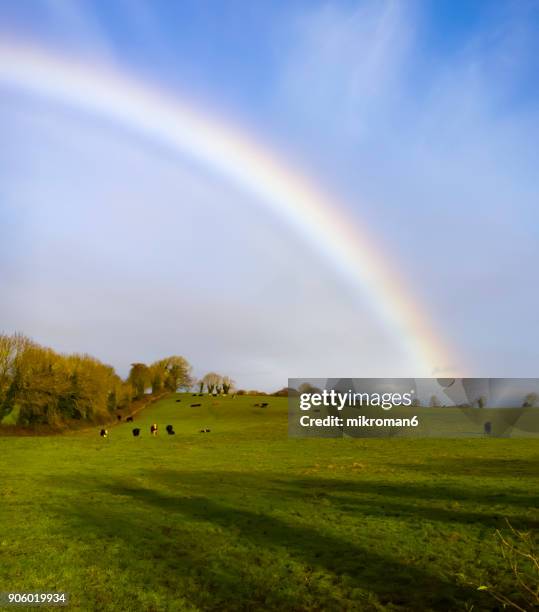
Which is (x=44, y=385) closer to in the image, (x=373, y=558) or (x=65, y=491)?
(x=65, y=491)

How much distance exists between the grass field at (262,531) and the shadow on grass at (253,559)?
4 centimetres

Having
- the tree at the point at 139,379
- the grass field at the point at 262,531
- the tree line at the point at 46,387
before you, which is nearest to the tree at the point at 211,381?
the tree at the point at 139,379

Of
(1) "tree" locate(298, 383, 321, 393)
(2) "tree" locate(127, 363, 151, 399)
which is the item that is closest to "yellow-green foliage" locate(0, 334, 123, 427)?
(1) "tree" locate(298, 383, 321, 393)

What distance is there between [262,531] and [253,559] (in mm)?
2831

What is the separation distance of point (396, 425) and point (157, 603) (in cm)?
6334

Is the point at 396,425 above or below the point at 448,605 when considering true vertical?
above

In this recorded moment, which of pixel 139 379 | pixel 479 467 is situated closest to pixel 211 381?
pixel 139 379

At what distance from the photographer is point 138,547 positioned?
1505cm

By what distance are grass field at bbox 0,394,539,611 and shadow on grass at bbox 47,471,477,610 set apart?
43mm

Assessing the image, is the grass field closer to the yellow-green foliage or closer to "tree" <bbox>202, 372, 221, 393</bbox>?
the yellow-green foliage

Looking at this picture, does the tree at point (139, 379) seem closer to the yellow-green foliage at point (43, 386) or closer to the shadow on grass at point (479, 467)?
the yellow-green foliage at point (43, 386)

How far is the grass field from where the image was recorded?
1174 cm

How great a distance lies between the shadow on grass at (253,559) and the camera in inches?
448

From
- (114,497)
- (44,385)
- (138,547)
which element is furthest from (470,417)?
(138,547)
